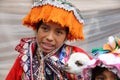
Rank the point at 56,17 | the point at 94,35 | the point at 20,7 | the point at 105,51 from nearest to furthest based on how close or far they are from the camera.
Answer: the point at 105,51 < the point at 56,17 < the point at 20,7 < the point at 94,35

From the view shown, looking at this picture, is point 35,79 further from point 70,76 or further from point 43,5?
point 43,5

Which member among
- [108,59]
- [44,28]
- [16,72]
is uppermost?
[44,28]

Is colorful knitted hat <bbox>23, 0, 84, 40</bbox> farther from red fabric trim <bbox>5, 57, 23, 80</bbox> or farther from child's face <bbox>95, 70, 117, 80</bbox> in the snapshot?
child's face <bbox>95, 70, 117, 80</bbox>

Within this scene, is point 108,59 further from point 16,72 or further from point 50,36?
point 16,72

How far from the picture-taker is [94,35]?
11.1 ft

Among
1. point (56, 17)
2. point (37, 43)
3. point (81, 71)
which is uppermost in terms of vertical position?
point (56, 17)

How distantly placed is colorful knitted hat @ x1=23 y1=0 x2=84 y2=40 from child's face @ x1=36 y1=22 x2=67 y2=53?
4cm

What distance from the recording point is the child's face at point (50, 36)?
2064mm

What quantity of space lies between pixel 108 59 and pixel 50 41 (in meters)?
0.42

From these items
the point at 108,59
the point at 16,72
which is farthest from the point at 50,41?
the point at 108,59

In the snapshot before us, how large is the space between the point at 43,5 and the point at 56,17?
0.42 ft

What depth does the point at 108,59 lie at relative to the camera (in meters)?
1.78

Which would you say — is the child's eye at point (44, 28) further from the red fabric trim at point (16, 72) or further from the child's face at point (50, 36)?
the red fabric trim at point (16, 72)

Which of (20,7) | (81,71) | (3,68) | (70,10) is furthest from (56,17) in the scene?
(3,68)
